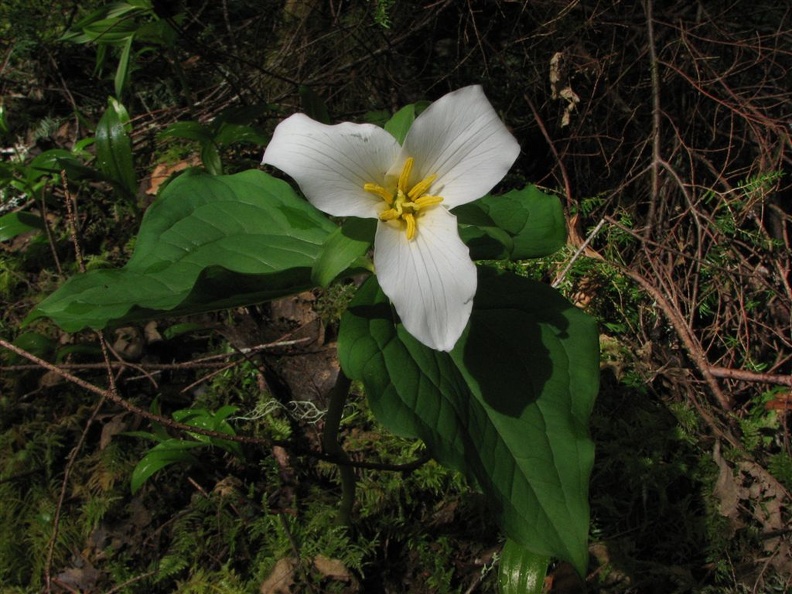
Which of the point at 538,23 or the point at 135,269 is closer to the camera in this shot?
the point at 135,269

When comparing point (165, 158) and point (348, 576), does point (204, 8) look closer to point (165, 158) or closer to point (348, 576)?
point (165, 158)

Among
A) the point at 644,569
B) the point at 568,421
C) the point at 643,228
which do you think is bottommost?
the point at 644,569

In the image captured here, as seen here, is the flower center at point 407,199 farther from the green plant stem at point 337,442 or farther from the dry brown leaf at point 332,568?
the dry brown leaf at point 332,568

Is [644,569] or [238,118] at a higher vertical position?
[238,118]

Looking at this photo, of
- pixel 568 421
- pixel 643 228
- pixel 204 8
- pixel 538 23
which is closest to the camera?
pixel 568 421

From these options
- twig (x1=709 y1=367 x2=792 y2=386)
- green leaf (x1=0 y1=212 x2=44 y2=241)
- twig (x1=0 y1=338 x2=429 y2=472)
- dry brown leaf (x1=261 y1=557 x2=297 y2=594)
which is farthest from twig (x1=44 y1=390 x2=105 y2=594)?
twig (x1=709 y1=367 x2=792 y2=386)

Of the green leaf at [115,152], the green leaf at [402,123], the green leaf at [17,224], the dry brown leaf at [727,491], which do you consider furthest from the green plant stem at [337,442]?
the green leaf at [17,224]

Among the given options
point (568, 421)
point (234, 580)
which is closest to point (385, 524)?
point (234, 580)
